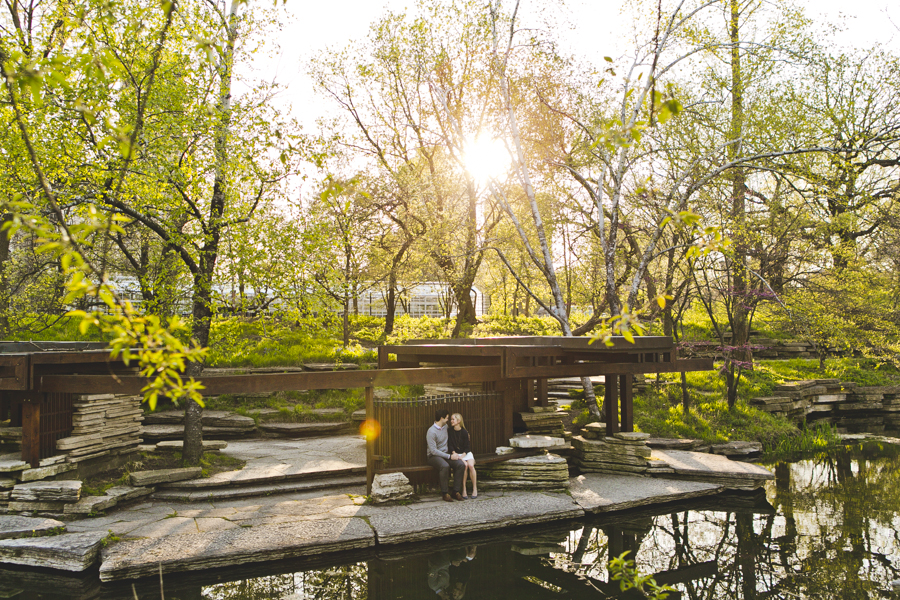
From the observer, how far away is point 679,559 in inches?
253

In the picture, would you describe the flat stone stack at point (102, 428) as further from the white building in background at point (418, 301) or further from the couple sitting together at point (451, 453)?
the couple sitting together at point (451, 453)

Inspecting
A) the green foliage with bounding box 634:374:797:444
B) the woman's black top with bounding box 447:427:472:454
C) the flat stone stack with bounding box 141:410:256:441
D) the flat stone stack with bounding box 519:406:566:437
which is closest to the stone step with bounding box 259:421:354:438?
the flat stone stack with bounding box 141:410:256:441

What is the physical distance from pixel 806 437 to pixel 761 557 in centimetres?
759

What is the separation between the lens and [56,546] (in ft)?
19.4

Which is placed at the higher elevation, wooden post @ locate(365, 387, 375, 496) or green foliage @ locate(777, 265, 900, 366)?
green foliage @ locate(777, 265, 900, 366)

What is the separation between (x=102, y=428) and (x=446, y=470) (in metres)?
5.10

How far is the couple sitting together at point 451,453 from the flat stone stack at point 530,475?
0.56m

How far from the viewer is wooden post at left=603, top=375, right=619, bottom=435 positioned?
9.54m

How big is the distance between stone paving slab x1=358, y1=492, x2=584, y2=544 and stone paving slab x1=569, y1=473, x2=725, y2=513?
34 cm

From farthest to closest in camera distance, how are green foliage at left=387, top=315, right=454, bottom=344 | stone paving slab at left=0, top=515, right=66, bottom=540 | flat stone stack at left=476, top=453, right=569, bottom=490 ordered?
green foliage at left=387, top=315, right=454, bottom=344
flat stone stack at left=476, top=453, right=569, bottom=490
stone paving slab at left=0, top=515, right=66, bottom=540

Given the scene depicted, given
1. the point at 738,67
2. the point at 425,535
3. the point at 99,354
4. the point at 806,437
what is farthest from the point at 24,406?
the point at 738,67

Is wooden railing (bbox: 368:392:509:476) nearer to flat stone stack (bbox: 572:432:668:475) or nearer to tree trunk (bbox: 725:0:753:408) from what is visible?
flat stone stack (bbox: 572:432:668:475)

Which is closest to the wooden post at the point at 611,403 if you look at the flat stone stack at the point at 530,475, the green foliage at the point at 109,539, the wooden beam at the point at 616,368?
the wooden beam at the point at 616,368

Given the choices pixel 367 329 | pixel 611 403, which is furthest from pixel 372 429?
pixel 367 329
